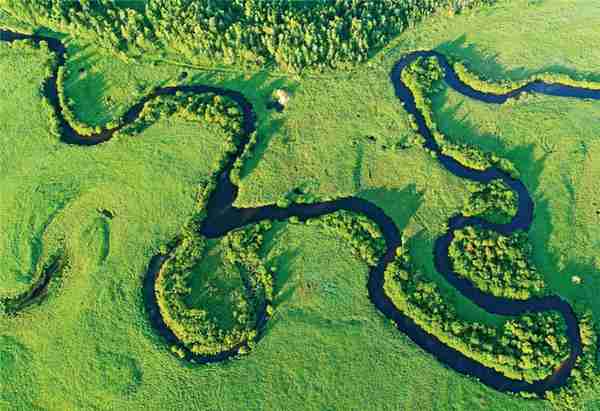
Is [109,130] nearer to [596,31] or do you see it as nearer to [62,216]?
[62,216]

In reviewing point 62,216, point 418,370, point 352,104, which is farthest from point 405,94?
point 62,216

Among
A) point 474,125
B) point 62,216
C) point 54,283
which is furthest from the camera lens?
point 474,125

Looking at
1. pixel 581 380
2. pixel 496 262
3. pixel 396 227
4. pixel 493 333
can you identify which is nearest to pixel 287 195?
pixel 396 227

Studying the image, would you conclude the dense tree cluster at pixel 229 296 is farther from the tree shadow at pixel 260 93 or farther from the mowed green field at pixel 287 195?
the tree shadow at pixel 260 93

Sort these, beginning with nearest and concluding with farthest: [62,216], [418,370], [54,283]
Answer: [418,370] → [54,283] → [62,216]

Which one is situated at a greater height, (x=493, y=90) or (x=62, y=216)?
(x=493, y=90)

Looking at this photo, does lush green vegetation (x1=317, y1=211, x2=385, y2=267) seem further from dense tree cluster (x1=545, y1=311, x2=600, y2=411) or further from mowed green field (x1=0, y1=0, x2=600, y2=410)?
dense tree cluster (x1=545, y1=311, x2=600, y2=411)

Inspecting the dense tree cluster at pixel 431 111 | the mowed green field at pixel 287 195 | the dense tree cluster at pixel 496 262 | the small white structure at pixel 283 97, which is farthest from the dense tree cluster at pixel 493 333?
the small white structure at pixel 283 97

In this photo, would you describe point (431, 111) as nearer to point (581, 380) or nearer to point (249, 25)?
point (249, 25)
